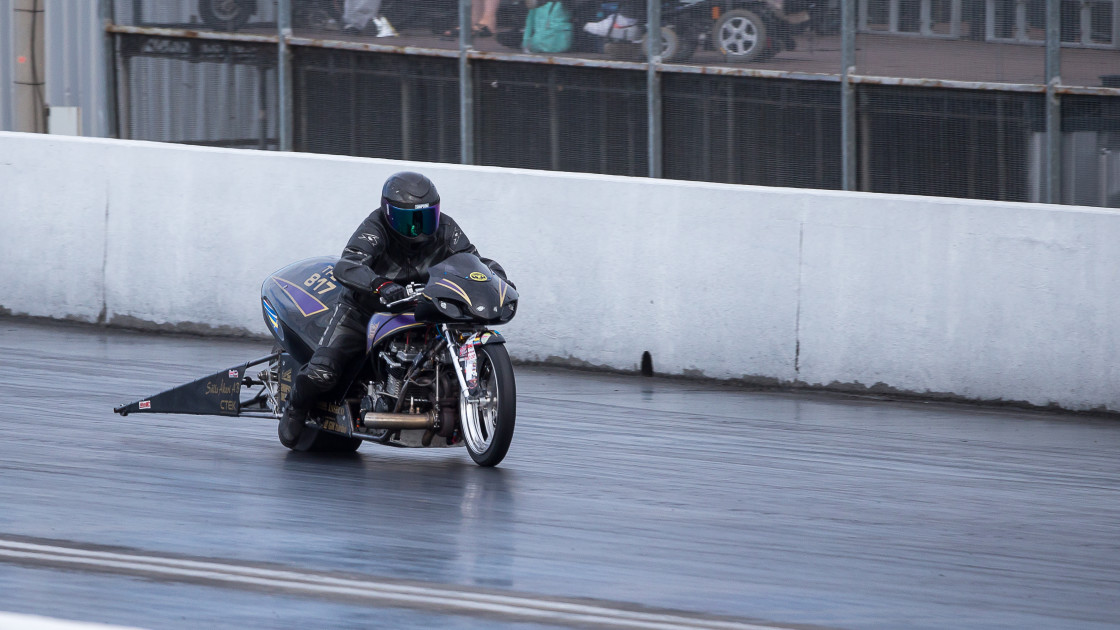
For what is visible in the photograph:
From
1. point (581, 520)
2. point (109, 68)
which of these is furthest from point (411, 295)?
point (109, 68)

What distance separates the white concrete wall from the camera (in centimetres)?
1184

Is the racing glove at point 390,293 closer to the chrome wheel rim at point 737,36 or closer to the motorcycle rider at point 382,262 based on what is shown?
the motorcycle rider at point 382,262

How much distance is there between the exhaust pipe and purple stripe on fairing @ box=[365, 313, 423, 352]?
1.26 feet

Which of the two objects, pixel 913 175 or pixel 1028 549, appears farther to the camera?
pixel 913 175

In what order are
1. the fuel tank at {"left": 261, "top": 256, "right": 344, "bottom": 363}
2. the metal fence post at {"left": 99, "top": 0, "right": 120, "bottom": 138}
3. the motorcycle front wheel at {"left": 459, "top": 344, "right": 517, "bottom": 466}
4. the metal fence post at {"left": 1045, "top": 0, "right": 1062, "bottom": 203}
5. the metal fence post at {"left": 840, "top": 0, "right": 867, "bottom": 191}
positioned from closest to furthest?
1. the motorcycle front wheel at {"left": 459, "top": 344, "right": 517, "bottom": 466}
2. the fuel tank at {"left": 261, "top": 256, "right": 344, "bottom": 363}
3. the metal fence post at {"left": 1045, "top": 0, "right": 1062, "bottom": 203}
4. the metal fence post at {"left": 840, "top": 0, "right": 867, "bottom": 191}
5. the metal fence post at {"left": 99, "top": 0, "right": 120, "bottom": 138}

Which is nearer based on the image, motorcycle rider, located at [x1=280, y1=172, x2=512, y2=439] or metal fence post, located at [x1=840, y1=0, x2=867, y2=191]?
motorcycle rider, located at [x1=280, y1=172, x2=512, y2=439]

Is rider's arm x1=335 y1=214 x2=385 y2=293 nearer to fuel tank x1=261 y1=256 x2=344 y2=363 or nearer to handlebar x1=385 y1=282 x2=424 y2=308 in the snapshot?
handlebar x1=385 y1=282 x2=424 y2=308

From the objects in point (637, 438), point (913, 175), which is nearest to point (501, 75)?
point (913, 175)

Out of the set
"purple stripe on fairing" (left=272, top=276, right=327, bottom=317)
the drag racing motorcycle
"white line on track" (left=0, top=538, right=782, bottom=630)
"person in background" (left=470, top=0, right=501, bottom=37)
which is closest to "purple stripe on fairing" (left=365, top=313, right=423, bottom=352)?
the drag racing motorcycle

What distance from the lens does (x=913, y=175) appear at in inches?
546

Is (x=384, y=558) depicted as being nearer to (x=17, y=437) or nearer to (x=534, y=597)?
(x=534, y=597)

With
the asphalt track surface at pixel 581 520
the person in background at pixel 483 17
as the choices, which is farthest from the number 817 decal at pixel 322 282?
the person in background at pixel 483 17

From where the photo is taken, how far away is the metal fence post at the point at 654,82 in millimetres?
14484

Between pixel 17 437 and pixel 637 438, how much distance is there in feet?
10.9
